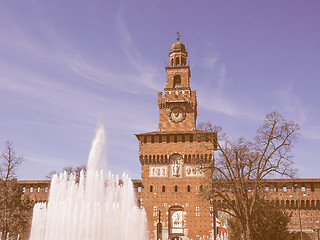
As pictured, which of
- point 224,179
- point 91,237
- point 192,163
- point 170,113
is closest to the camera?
point 224,179

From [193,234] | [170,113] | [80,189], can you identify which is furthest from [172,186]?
[80,189]

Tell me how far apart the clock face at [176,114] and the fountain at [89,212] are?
45.4 ft

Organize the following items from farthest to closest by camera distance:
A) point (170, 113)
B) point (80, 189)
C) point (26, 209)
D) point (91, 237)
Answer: point (170, 113), point (26, 209), point (80, 189), point (91, 237)

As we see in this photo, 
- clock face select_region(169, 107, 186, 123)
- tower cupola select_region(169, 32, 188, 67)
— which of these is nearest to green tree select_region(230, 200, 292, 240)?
clock face select_region(169, 107, 186, 123)

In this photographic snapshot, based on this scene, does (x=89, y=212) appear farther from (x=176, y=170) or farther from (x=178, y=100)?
(x=178, y=100)

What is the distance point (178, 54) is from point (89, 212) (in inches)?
1059

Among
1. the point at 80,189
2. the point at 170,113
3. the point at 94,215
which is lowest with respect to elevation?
the point at 94,215

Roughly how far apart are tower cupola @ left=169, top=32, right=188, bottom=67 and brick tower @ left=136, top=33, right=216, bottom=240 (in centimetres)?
359

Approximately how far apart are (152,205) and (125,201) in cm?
589

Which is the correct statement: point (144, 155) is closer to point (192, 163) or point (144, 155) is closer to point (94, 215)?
point (192, 163)

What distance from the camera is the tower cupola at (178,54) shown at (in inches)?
1821

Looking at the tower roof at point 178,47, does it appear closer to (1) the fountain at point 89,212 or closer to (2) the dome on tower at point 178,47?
(2) the dome on tower at point 178,47

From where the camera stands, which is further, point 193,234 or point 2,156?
point 193,234

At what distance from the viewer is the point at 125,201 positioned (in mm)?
33031
